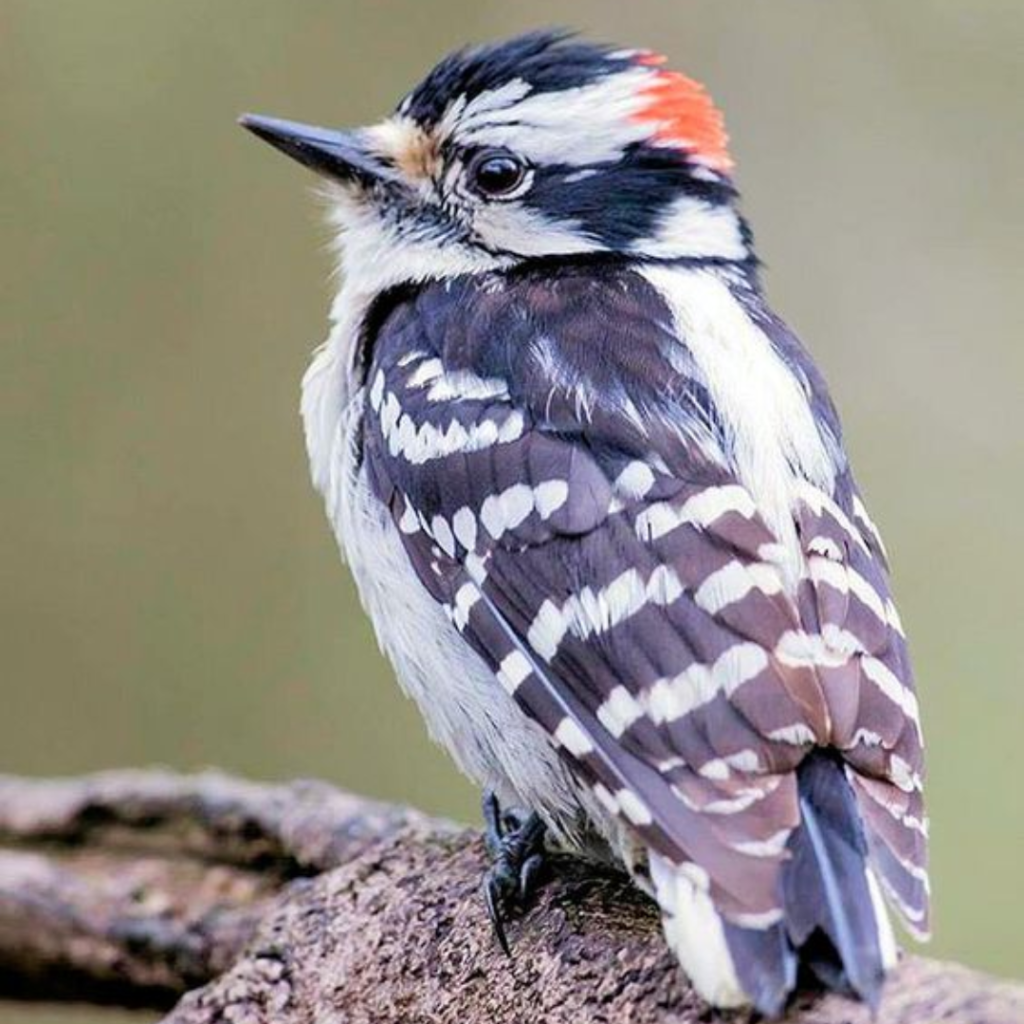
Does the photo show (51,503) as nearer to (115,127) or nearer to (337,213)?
(115,127)

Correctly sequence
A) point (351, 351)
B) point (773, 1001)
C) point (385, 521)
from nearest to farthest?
point (773, 1001) → point (385, 521) → point (351, 351)

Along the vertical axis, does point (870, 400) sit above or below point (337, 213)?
below

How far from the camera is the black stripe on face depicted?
407cm

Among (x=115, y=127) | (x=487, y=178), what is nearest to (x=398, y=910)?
(x=487, y=178)

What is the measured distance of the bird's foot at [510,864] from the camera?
3301 mm

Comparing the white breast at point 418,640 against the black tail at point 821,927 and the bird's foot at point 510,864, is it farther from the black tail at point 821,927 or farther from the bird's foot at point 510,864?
the black tail at point 821,927

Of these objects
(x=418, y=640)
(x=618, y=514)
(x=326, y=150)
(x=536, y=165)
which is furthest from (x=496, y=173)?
(x=618, y=514)

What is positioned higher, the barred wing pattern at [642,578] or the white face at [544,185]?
the white face at [544,185]

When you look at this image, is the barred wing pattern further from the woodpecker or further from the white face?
the white face

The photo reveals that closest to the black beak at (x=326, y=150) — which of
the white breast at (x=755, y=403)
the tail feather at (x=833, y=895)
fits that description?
the white breast at (x=755, y=403)

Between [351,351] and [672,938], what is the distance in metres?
1.65

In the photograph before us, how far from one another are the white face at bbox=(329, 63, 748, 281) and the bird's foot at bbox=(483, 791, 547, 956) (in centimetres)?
111

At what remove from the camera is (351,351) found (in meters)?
4.01

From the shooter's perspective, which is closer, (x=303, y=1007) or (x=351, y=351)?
(x=303, y=1007)
